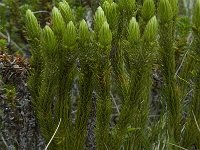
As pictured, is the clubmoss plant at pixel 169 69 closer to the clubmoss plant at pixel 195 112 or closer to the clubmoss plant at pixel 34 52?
the clubmoss plant at pixel 195 112

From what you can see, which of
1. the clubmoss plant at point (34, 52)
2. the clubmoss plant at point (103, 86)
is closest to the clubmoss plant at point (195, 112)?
the clubmoss plant at point (103, 86)

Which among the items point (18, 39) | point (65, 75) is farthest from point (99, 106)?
point (18, 39)

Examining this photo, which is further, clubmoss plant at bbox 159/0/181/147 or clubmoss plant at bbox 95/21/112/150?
clubmoss plant at bbox 159/0/181/147

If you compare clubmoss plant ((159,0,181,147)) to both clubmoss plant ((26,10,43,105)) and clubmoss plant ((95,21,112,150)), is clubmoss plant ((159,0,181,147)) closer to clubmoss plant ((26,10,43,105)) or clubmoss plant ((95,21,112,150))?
clubmoss plant ((95,21,112,150))

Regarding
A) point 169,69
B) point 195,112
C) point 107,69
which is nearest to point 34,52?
point 107,69

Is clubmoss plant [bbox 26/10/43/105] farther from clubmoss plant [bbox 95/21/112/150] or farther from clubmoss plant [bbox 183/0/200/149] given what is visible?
clubmoss plant [bbox 183/0/200/149]

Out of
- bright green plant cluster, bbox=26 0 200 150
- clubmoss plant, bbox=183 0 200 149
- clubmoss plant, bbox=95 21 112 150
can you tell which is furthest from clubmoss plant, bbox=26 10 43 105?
clubmoss plant, bbox=183 0 200 149

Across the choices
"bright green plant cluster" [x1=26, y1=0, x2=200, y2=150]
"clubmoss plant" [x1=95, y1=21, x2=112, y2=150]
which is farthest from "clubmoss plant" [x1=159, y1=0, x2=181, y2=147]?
"clubmoss plant" [x1=95, y1=21, x2=112, y2=150]

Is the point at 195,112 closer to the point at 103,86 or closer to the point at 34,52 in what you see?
the point at 103,86

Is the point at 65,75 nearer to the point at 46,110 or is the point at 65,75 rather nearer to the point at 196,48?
the point at 46,110
